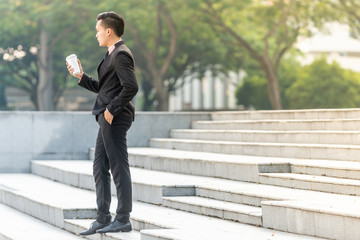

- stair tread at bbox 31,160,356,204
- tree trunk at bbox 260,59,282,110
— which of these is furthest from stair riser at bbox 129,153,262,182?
tree trunk at bbox 260,59,282,110

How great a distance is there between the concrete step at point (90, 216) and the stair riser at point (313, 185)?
3.33 feet

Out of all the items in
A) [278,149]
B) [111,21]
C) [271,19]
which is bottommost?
[278,149]

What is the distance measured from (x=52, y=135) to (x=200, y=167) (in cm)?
457

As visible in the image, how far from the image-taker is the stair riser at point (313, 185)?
265 inches

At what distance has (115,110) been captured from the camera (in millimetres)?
6020

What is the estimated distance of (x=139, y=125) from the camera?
13.3 metres

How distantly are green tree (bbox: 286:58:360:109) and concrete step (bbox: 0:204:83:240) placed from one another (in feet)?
83.1

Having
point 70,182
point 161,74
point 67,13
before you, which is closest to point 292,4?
point 161,74

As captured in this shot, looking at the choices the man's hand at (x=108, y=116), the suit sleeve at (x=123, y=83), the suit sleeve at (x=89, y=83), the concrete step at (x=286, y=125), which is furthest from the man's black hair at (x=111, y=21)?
the concrete step at (x=286, y=125)

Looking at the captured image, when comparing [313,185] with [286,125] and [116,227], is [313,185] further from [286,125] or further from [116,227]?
[286,125]

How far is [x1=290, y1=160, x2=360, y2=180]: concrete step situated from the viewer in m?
7.16

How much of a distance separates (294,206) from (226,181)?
245cm

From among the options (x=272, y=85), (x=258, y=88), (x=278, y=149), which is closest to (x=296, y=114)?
(x=278, y=149)

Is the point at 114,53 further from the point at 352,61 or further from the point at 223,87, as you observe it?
the point at 223,87
